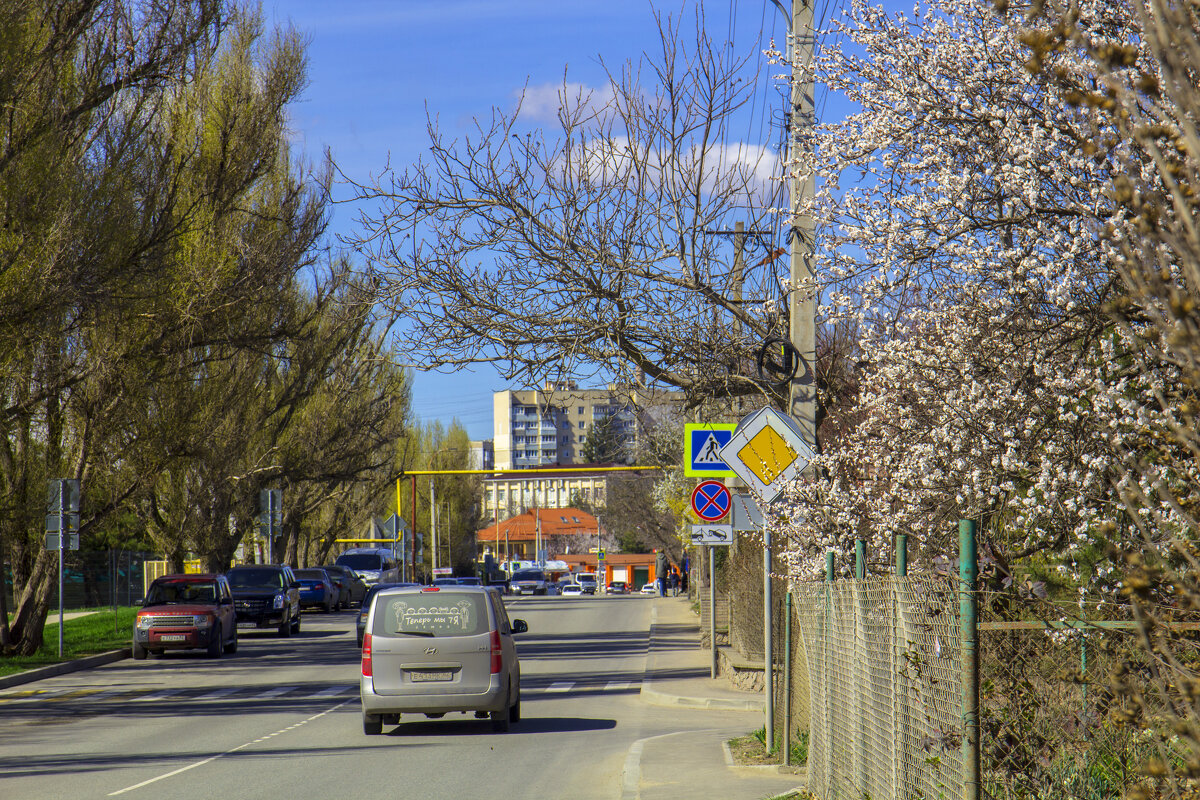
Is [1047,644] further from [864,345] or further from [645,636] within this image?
[645,636]

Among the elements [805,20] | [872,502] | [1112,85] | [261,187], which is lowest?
[872,502]

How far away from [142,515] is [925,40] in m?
33.2

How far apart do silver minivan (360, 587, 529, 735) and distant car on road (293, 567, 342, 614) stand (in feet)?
105

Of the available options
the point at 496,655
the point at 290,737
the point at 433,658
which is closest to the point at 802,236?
the point at 496,655

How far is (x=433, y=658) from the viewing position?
14000 millimetres

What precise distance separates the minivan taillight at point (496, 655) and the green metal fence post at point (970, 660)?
1021 centimetres

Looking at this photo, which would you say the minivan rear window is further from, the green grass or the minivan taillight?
the green grass

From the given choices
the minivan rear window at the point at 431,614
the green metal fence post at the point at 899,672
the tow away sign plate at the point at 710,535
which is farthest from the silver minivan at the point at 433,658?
the green metal fence post at the point at 899,672

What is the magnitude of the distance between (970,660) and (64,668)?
875 inches

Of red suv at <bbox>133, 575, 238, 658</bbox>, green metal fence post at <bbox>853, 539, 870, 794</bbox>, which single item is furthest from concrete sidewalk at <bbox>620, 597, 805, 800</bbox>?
red suv at <bbox>133, 575, 238, 658</bbox>

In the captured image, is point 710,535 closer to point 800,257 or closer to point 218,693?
point 218,693

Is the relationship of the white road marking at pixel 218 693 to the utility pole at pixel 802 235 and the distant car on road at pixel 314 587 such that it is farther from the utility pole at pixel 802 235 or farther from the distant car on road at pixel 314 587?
the distant car on road at pixel 314 587

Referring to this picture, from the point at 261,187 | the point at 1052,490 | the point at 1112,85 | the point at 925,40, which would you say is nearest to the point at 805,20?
the point at 925,40

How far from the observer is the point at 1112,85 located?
2422 millimetres
